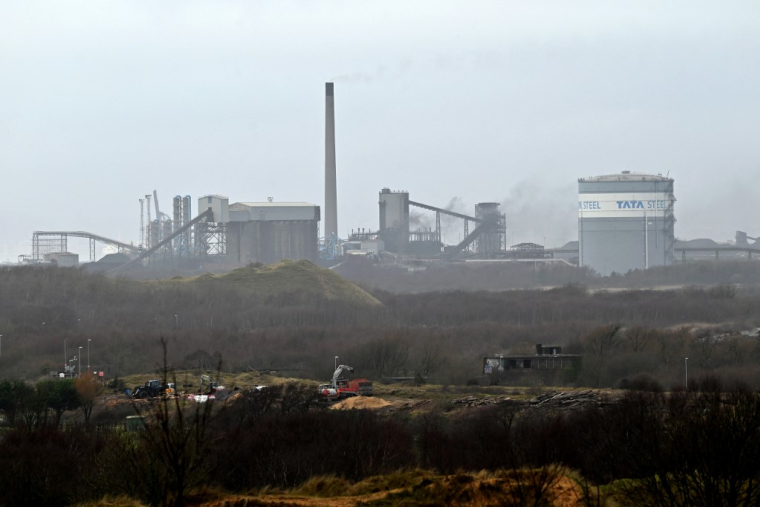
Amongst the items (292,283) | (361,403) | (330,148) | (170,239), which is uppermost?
(330,148)

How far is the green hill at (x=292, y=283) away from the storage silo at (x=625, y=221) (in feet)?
93.6

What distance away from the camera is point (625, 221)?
10956 cm

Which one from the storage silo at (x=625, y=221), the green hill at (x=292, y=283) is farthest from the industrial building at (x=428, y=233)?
Result: the green hill at (x=292, y=283)

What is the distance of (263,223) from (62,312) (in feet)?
152

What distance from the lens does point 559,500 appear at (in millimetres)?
15461

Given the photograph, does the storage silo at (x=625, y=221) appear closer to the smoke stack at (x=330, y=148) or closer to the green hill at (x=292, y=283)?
the smoke stack at (x=330, y=148)

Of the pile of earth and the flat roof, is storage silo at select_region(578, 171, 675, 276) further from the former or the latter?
the pile of earth

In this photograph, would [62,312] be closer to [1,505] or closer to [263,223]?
[263,223]

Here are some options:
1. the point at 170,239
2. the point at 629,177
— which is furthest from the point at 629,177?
the point at 170,239

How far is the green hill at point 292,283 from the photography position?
86.3 meters

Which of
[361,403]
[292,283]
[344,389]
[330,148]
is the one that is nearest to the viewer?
[361,403]

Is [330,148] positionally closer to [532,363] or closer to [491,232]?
[491,232]

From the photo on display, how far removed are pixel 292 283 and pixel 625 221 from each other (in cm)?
3483

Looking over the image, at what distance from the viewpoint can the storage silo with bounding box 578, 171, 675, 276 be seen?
108 m
